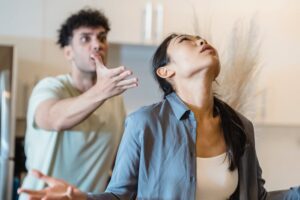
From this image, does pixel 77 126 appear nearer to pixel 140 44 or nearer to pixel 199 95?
pixel 199 95

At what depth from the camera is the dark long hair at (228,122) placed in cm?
103

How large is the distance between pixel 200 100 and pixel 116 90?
29 cm

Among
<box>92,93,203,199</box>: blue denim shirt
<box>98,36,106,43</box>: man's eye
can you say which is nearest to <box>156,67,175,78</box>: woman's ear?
<box>92,93,203,199</box>: blue denim shirt

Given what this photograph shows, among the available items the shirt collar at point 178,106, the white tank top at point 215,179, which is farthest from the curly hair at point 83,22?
the white tank top at point 215,179

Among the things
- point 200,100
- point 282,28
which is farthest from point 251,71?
point 282,28

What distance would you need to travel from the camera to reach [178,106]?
3.36 feet

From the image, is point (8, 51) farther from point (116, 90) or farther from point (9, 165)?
point (116, 90)

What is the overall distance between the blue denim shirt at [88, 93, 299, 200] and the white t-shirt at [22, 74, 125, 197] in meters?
0.70

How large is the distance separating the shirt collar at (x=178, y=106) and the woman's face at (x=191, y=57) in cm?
6

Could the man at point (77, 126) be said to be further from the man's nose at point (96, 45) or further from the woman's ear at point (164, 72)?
the woman's ear at point (164, 72)

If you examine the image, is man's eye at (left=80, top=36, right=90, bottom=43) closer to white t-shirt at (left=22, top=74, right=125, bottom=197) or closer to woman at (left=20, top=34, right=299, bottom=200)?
white t-shirt at (left=22, top=74, right=125, bottom=197)

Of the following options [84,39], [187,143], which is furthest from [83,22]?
[187,143]

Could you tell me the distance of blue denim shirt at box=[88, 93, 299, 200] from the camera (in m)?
0.95

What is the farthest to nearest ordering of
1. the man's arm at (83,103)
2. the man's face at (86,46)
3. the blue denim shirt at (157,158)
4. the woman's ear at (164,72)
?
the man's face at (86,46) < the man's arm at (83,103) < the woman's ear at (164,72) < the blue denim shirt at (157,158)
